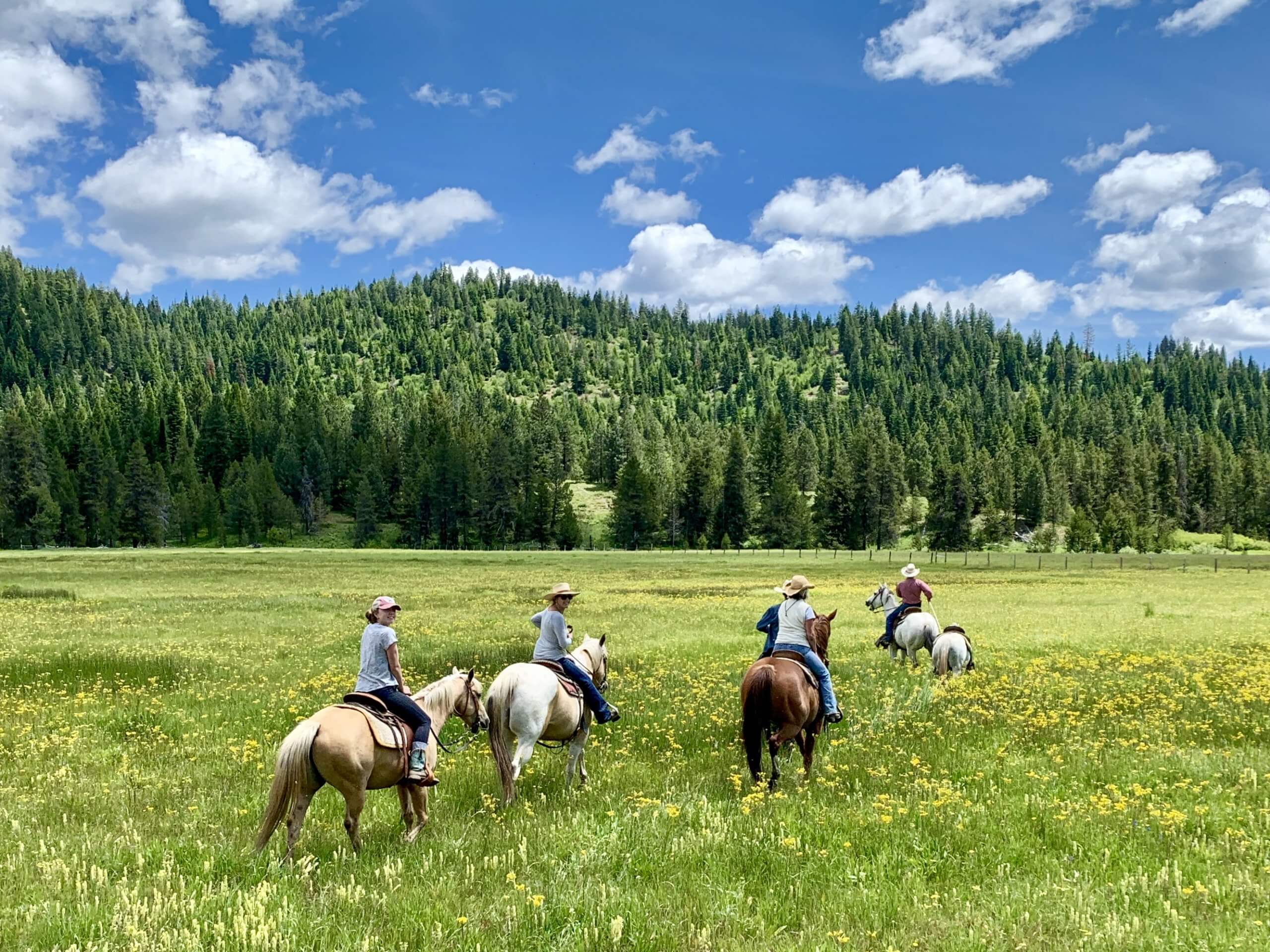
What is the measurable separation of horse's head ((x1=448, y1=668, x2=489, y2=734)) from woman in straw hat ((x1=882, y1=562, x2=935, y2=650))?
1502 centimetres

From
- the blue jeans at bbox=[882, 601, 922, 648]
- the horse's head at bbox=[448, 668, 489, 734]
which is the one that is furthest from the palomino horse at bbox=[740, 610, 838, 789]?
the blue jeans at bbox=[882, 601, 922, 648]

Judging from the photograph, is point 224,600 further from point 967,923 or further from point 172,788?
point 967,923

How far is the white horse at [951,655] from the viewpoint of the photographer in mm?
19047

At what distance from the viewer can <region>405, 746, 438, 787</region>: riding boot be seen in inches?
338

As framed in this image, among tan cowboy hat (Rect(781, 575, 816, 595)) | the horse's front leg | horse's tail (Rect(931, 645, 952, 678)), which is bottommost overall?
horse's tail (Rect(931, 645, 952, 678))

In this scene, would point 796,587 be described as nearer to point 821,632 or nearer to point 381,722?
point 821,632

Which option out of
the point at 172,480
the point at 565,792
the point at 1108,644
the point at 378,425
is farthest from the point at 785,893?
the point at 378,425

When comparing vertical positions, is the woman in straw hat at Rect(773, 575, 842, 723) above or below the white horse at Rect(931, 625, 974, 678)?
Result: above

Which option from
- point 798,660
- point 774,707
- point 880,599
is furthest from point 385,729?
point 880,599

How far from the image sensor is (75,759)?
12.1 meters

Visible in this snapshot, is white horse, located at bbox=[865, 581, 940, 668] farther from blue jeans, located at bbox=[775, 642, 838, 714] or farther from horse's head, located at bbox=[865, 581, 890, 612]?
blue jeans, located at bbox=[775, 642, 838, 714]

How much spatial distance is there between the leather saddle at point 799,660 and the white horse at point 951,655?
928 cm

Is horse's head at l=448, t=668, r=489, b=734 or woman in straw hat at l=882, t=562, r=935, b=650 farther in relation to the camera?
woman in straw hat at l=882, t=562, r=935, b=650

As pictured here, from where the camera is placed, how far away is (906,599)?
22.0 metres
